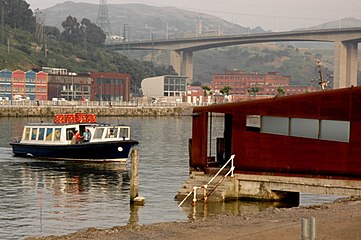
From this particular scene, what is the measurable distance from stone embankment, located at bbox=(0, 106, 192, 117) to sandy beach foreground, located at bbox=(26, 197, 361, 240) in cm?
12164

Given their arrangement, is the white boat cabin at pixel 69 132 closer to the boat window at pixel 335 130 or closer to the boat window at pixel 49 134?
the boat window at pixel 49 134

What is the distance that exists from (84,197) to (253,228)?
1635 centimetres

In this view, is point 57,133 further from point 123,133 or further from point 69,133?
point 123,133

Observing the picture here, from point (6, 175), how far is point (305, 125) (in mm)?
23245

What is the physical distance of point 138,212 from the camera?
3759cm

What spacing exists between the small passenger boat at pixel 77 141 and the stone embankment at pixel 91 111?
86673mm

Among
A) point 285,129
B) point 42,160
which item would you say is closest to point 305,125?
point 285,129

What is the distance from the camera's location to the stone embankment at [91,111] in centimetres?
15062

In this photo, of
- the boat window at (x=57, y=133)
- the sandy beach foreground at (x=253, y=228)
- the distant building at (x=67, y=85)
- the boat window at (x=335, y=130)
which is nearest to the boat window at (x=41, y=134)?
the boat window at (x=57, y=133)

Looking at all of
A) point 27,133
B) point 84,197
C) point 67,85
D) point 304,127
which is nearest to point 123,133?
point 27,133

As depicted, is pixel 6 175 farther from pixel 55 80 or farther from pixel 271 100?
pixel 55 80

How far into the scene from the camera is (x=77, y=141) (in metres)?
60.8

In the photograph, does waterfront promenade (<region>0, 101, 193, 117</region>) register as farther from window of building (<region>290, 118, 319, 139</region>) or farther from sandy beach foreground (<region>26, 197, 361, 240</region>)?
sandy beach foreground (<region>26, 197, 361, 240</region>)

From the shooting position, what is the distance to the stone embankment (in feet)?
494
